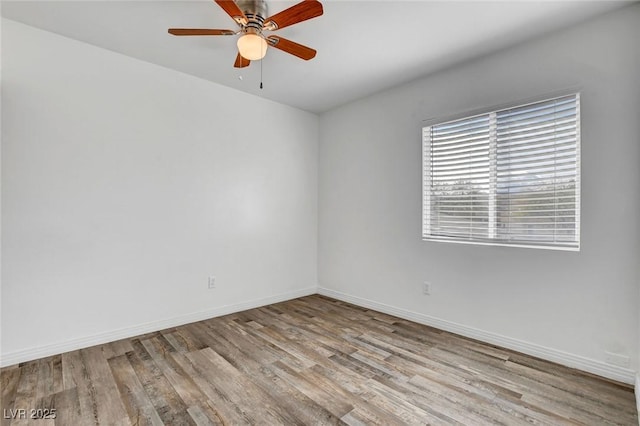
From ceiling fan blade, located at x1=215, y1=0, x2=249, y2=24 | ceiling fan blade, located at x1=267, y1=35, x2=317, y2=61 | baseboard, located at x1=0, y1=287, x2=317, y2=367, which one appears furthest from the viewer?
baseboard, located at x1=0, y1=287, x2=317, y2=367

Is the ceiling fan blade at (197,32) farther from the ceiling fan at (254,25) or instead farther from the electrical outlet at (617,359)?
the electrical outlet at (617,359)

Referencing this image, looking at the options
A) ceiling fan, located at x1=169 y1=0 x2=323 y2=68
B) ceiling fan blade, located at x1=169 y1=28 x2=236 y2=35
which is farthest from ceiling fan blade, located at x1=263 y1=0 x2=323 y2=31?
ceiling fan blade, located at x1=169 y1=28 x2=236 y2=35

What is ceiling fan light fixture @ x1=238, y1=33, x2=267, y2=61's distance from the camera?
6.39 feet

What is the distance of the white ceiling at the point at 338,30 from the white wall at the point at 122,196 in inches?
11.0

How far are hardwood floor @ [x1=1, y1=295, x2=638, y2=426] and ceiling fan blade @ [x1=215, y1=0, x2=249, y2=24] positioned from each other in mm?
2343

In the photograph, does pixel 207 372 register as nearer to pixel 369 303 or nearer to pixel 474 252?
pixel 369 303

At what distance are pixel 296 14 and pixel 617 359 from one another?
3154 mm

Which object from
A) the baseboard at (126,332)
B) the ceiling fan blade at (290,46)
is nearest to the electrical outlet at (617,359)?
the ceiling fan blade at (290,46)

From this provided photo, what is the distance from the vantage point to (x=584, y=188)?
2.29m

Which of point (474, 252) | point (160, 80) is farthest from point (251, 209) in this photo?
point (474, 252)

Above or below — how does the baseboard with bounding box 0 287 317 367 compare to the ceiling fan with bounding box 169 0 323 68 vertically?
below

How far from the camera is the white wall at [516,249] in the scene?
2145 millimetres

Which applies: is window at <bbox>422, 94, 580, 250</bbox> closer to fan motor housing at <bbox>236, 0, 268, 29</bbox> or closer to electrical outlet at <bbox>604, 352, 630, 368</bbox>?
electrical outlet at <bbox>604, 352, 630, 368</bbox>

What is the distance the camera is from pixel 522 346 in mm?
2564
